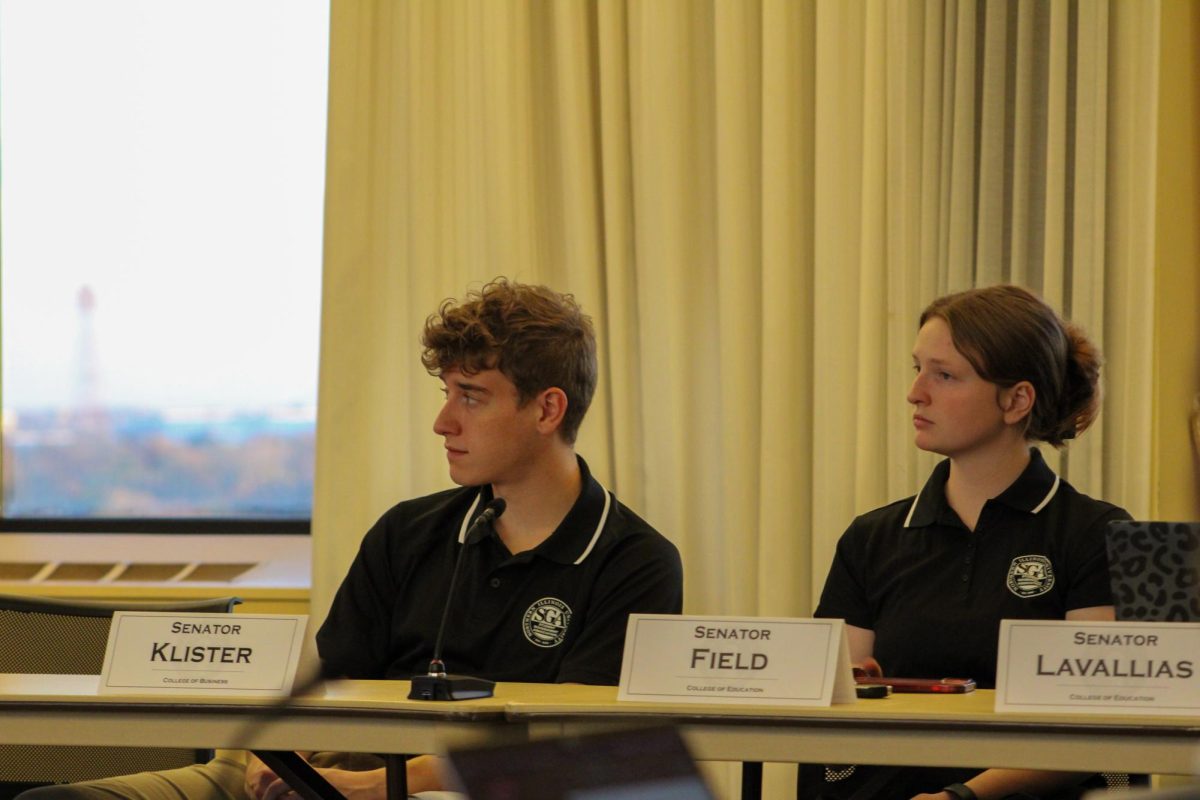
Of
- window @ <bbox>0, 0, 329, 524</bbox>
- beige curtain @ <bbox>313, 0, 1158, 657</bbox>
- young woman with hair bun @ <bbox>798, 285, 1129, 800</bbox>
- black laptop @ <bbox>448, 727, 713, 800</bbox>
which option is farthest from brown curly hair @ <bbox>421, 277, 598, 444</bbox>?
window @ <bbox>0, 0, 329, 524</bbox>

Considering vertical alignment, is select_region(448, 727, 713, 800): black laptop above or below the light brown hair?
below

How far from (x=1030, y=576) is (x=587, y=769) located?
1.30 m

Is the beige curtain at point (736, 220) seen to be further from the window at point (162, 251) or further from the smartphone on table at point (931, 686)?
the smartphone on table at point (931, 686)

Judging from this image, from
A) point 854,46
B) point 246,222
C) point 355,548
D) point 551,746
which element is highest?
point 854,46

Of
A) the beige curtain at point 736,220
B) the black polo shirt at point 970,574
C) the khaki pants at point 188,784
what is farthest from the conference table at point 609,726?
the beige curtain at point 736,220

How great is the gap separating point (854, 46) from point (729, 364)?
0.67m

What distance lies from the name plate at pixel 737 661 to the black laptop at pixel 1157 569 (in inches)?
13.3

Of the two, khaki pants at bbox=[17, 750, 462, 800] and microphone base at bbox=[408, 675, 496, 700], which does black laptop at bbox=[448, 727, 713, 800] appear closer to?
microphone base at bbox=[408, 675, 496, 700]

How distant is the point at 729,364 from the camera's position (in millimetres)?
3039

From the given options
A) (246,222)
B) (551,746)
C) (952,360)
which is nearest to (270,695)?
(551,746)

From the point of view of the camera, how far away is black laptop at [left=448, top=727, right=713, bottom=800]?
35.5 inches

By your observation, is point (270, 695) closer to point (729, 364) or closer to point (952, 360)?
point (952, 360)

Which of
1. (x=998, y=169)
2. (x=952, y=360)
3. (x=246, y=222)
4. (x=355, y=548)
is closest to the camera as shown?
(x=952, y=360)

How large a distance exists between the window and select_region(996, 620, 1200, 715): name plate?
2339mm
